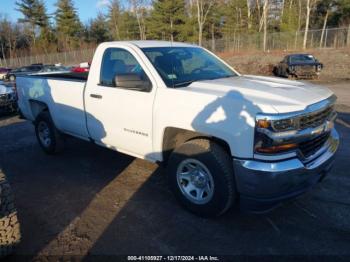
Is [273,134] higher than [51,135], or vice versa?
[273,134]

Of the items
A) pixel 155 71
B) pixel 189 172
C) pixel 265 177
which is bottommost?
pixel 189 172

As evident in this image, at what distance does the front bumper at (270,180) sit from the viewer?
9.62 ft

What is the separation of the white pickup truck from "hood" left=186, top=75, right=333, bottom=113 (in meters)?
0.01

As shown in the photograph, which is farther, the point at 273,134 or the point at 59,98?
the point at 59,98

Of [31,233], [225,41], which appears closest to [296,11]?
[225,41]

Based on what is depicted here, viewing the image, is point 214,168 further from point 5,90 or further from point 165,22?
point 165,22

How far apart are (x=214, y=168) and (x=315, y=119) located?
3.68 ft

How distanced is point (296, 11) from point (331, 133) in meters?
55.6

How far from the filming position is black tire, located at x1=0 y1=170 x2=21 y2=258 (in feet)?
9.75

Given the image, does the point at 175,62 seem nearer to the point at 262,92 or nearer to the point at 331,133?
the point at 262,92

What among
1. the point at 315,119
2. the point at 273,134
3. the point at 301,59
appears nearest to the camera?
the point at 273,134

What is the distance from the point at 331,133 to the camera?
3.86 metres

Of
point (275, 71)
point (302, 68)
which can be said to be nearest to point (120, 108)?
point (302, 68)

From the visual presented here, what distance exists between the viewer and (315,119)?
3.22m
